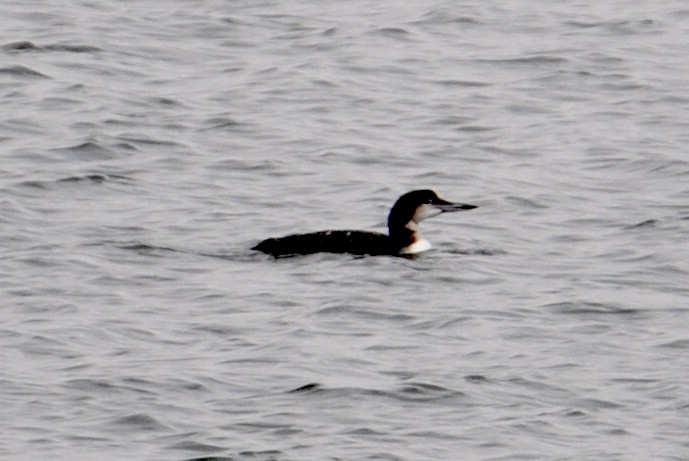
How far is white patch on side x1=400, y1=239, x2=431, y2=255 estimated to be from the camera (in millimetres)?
14852

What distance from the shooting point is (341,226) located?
15.6 m

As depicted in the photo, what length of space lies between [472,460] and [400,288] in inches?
151

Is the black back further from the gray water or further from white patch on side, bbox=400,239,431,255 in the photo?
white patch on side, bbox=400,239,431,255

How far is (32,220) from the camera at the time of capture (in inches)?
602

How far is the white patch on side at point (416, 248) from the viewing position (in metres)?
14.9

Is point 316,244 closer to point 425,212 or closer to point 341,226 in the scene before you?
point 425,212

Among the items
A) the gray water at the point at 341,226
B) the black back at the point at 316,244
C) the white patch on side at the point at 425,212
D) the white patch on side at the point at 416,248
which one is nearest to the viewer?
the gray water at the point at 341,226

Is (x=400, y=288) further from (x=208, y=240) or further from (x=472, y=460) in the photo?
(x=472, y=460)

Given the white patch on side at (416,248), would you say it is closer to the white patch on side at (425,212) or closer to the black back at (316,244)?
the white patch on side at (425,212)

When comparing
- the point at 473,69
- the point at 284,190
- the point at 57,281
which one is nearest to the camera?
the point at 57,281

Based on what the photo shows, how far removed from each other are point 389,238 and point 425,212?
1.22 feet

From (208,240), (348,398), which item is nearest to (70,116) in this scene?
(208,240)

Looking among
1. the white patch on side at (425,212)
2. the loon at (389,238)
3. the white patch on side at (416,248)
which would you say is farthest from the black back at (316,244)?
the white patch on side at (425,212)

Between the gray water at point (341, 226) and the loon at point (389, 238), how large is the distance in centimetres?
11
